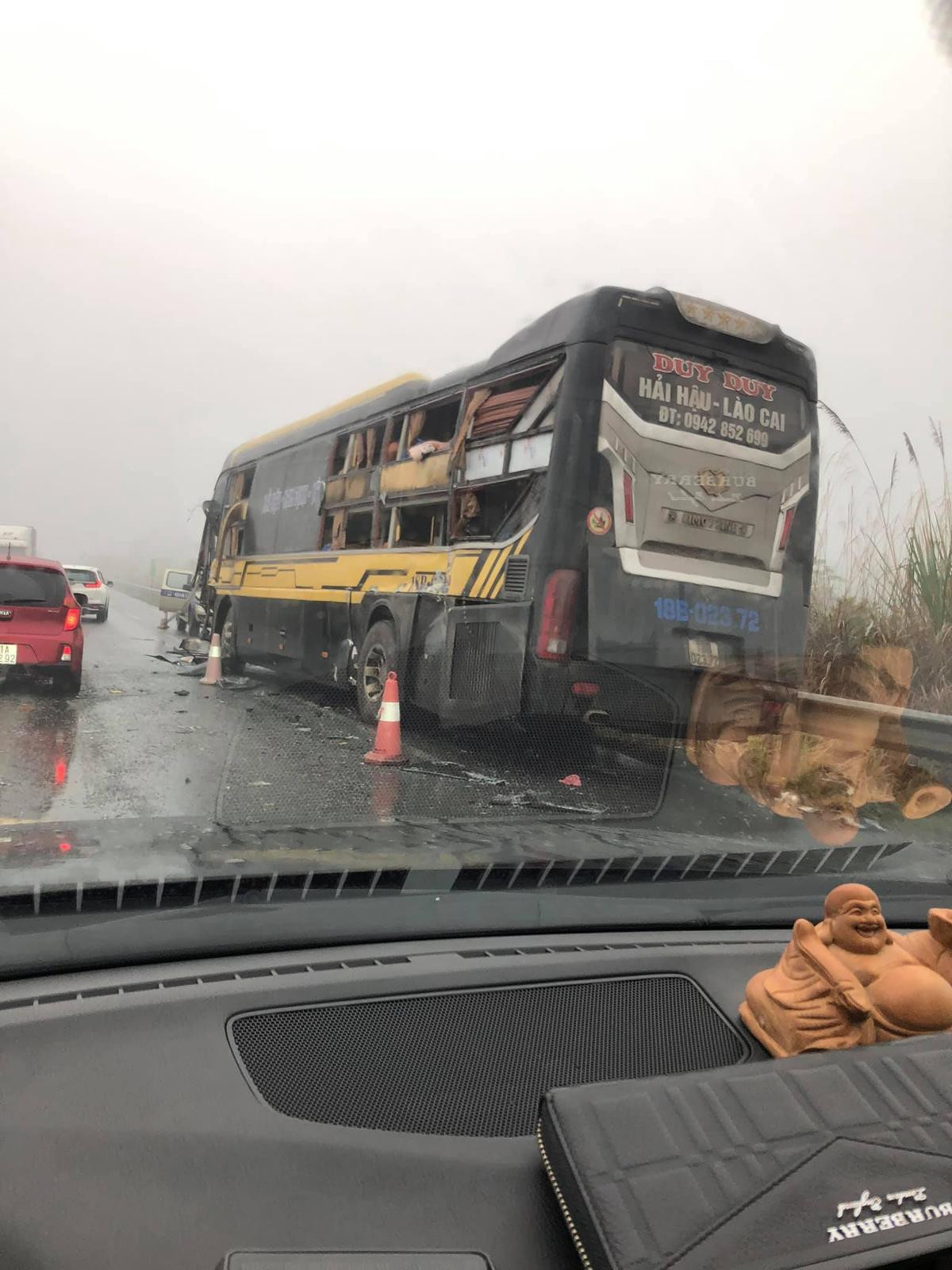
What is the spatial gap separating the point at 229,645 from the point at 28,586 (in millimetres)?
4257

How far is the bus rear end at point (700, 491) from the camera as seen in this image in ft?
26.7

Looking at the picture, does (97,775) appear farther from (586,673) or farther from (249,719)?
(586,673)

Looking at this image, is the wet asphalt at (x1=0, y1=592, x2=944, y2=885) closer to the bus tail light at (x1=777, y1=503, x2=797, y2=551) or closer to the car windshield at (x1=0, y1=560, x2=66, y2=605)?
the car windshield at (x1=0, y1=560, x2=66, y2=605)

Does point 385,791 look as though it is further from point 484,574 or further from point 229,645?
point 229,645

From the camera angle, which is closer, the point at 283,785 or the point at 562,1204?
the point at 562,1204

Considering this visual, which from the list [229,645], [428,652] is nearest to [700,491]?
[428,652]

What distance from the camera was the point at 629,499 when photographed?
27.0 ft

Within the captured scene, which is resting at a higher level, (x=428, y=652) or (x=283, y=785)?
(x=428, y=652)

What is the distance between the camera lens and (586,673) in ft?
24.8

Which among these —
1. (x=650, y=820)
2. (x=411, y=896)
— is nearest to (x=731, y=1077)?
(x=411, y=896)

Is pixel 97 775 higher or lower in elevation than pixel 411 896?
lower

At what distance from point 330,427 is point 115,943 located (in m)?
10.5

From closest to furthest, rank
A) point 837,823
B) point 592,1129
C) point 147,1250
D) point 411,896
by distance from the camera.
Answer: point 147,1250, point 592,1129, point 411,896, point 837,823

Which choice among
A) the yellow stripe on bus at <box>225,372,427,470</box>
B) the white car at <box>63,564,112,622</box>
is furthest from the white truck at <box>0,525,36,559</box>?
the yellow stripe on bus at <box>225,372,427,470</box>
